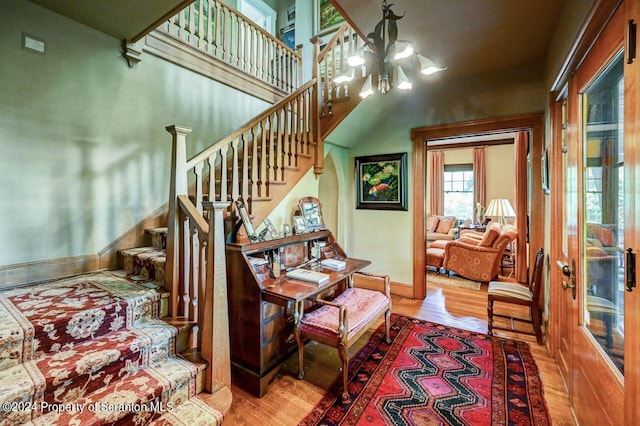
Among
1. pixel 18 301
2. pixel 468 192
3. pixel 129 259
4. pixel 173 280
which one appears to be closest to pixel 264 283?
pixel 173 280

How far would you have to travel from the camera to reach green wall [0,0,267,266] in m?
2.14

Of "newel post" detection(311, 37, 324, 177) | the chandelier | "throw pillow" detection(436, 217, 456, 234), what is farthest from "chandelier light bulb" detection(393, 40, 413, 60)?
"throw pillow" detection(436, 217, 456, 234)

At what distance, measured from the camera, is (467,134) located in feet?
12.2

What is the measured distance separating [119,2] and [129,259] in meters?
2.08

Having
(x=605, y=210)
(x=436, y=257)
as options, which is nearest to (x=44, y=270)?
(x=605, y=210)

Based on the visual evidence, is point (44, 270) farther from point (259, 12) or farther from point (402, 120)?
point (259, 12)

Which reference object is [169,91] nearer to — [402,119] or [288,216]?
[288,216]

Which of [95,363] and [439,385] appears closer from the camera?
[95,363]

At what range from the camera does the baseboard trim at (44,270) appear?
6.96 ft

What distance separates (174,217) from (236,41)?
329 cm

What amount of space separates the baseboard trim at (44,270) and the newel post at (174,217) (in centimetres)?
110

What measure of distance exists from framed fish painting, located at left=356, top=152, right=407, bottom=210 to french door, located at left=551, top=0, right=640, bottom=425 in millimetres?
2183

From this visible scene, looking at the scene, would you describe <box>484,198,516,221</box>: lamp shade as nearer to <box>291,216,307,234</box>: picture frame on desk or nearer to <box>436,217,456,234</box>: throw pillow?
<box>436,217,456,234</box>: throw pillow

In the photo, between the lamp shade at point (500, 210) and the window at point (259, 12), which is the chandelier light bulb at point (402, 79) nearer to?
the window at point (259, 12)
